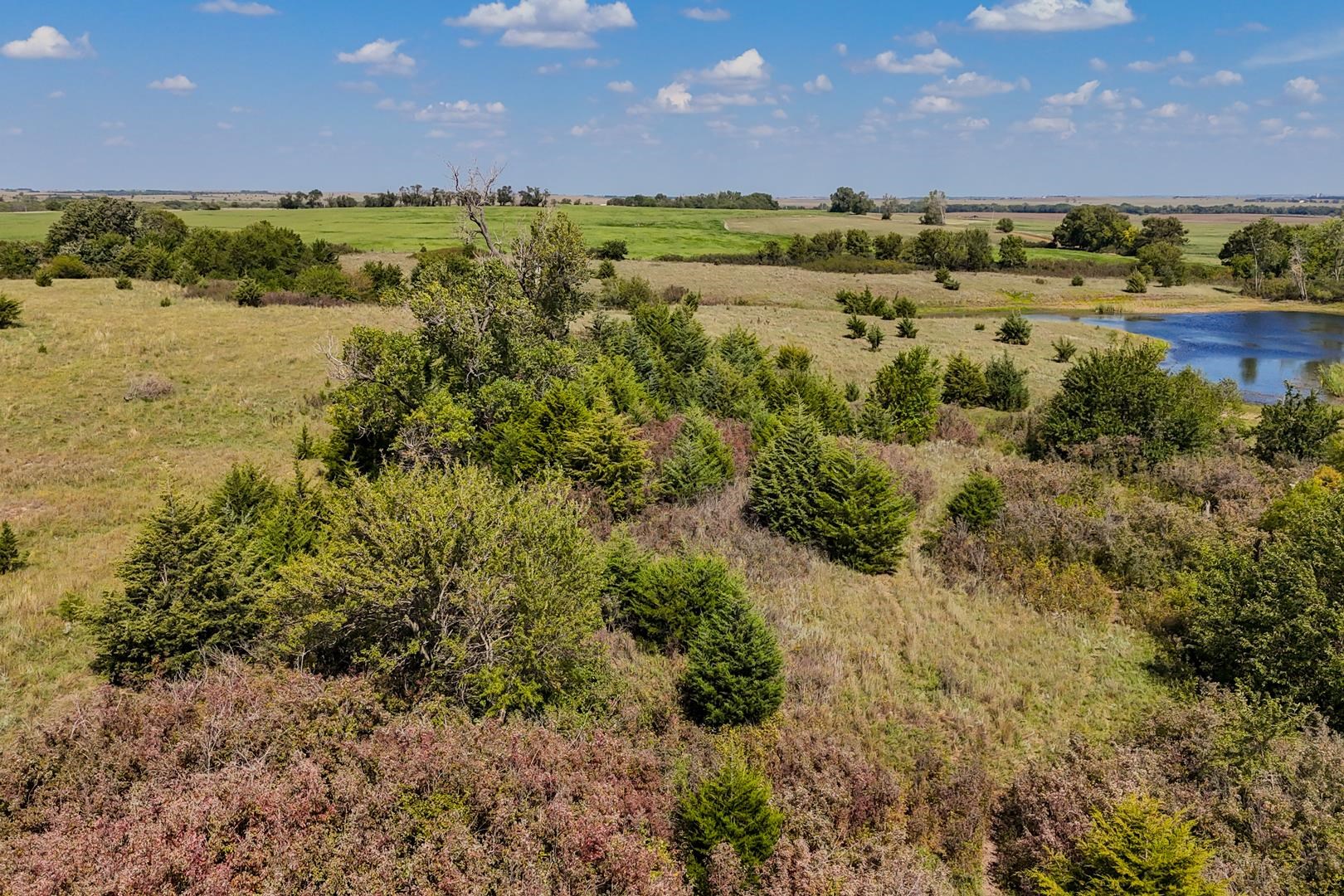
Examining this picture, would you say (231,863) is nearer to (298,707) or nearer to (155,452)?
(298,707)

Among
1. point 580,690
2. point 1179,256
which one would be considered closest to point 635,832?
point 580,690

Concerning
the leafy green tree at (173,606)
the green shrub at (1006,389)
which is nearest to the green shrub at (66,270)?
the leafy green tree at (173,606)

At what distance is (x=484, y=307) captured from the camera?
2188cm

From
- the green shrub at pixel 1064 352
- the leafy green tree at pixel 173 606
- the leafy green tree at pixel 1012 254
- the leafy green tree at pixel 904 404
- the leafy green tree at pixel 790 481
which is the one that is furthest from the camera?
the leafy green tree at pixel 1012 254

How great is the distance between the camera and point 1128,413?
21.4 meters

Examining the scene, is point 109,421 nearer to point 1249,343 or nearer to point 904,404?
point 904,404

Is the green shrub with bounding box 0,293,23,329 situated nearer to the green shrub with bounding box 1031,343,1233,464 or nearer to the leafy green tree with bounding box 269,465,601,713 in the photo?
the leafy green tree with bounding box 269,465,601,713

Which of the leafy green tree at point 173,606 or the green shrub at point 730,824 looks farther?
the leafy green tree at point 173,606

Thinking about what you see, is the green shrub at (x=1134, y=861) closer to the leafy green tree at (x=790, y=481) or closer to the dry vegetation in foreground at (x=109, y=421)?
the leafy green tree at (x=790, y=481)

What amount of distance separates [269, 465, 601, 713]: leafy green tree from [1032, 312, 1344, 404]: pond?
37.2m

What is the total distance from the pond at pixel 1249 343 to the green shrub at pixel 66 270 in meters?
76.9

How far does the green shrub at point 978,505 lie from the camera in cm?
1609

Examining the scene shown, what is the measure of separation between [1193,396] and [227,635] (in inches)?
1068

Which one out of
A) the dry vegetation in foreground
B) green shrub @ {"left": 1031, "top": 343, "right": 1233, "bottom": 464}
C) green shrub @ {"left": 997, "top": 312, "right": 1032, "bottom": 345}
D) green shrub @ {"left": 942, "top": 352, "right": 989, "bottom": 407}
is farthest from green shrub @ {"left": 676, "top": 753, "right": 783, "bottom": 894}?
green shrub @ {"left": 997, "top": 312, "right": 1032, "bottom": 345}
